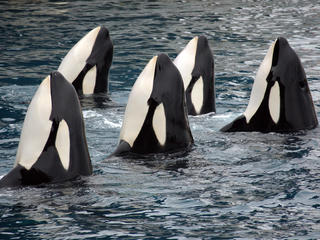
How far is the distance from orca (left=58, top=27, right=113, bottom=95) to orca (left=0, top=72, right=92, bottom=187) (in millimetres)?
4677

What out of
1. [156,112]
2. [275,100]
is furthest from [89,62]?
[156,112]

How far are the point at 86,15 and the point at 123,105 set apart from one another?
8723 millimetres

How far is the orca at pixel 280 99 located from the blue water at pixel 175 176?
0.74 feet

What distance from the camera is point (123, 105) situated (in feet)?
40.7

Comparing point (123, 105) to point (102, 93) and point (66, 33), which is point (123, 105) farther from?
point (66, 33)

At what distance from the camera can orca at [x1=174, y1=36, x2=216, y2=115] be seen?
11438 mm

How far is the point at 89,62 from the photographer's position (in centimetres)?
1261

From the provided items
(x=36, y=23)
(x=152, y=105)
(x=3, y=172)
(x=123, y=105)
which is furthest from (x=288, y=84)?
(x=36, y=23)

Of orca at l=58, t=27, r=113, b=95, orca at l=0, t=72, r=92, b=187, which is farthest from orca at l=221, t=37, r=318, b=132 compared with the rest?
orca at l=58, t=27, r=113, b=95

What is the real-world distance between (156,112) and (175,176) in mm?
1012

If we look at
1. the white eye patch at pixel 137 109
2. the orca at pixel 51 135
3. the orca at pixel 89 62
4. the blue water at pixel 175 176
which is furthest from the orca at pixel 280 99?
the orca at pixel 89 62

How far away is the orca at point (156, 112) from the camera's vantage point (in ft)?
29.8

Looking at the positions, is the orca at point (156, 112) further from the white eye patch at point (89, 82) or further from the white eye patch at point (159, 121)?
the white eye patch at point (89, 82)

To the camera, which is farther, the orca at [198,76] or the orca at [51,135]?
the orca at [198,76]
